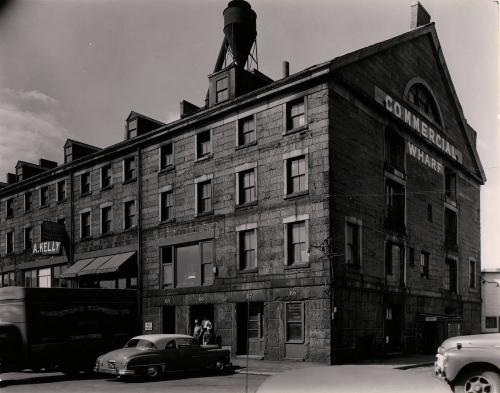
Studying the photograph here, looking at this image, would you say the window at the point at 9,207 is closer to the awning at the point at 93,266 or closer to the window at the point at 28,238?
the window at the point at 28,238

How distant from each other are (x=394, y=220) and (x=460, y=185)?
997 centimetres

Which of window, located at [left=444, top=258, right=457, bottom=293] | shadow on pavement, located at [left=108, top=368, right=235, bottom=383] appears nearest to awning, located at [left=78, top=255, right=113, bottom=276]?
shadow on pavement, located at [left=108, top=368, right=235, bottom=383]

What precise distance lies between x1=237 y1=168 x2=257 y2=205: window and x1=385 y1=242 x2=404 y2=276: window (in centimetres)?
709

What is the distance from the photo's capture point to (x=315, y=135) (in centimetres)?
2406

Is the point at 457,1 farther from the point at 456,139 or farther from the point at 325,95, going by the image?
the point at 456,139

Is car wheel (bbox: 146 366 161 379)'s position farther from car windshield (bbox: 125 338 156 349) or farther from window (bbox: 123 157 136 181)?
window (bbox: 123 157 136 181)

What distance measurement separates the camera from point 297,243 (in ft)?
79.9

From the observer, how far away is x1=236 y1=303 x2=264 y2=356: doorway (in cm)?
2527

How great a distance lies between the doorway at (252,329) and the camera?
2527cm

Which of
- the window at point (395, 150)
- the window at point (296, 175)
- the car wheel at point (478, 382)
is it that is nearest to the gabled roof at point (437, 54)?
the window at point (296, 175)

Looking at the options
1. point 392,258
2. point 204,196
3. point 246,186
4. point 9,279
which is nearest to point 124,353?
point 246,186

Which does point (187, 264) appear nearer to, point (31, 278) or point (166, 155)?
point (166, 155)

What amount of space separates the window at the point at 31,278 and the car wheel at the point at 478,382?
33227 mm

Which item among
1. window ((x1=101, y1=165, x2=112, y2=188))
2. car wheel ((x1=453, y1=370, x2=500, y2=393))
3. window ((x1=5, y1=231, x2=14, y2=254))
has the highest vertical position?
window ((x1=101, y1=165, x2=112, y2=188))
